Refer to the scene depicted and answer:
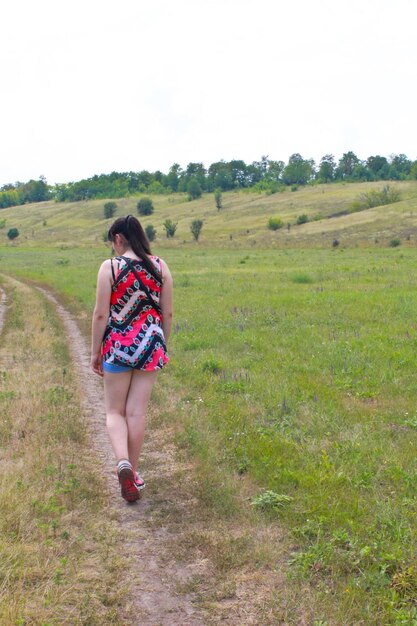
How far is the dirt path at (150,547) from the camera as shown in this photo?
365 cm

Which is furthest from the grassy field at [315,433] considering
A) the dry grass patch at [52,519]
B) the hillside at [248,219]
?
the hillside at [248,219]

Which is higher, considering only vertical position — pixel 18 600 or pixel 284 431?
pixel 18 600

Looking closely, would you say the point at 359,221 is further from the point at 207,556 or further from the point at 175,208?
the point at 207,556

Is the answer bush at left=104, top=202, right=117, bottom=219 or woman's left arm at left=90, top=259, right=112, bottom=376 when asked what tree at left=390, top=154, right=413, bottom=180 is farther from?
woman's left arm at left=90, top=259, right=112, bottom=376

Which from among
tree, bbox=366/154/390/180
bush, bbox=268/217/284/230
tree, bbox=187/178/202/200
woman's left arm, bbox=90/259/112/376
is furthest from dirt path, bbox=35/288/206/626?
tree, bbox=366/154/390/180

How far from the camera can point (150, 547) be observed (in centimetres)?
447

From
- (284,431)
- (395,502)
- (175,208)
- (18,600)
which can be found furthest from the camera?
(175,208)

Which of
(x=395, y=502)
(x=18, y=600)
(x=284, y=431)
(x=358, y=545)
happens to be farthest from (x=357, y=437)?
(x=18, y=600)

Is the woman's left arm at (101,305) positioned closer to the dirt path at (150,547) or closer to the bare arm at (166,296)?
the bare arm at (166,296)

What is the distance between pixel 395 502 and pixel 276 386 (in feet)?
12.1

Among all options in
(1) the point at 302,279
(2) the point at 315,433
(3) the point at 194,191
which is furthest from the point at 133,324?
(3) the point at 194,191

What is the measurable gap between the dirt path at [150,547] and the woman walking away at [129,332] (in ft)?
0.73

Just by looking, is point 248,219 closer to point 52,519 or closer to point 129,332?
point 129,332

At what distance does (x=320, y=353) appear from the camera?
33.8 ft
